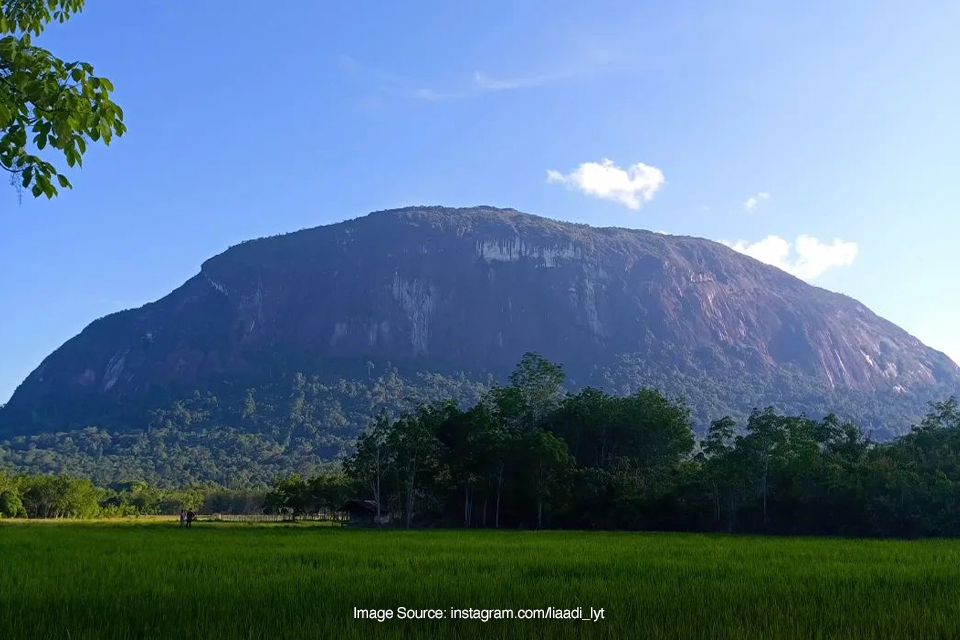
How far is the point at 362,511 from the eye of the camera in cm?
6309

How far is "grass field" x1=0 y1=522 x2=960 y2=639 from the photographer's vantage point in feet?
19.2

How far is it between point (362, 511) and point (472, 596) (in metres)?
58.2

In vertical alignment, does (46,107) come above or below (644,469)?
above

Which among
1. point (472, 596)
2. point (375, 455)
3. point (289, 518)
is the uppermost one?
point (375, 455)

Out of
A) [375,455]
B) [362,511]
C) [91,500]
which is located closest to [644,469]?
[375,455]

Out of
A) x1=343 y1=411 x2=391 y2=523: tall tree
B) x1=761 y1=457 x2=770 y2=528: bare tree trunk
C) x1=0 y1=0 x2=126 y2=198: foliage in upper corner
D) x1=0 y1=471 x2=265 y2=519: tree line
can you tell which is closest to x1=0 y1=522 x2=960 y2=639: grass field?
x1=0 y1=0 x2=126 y2=198: foliage in upper corner

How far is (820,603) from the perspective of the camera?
7.65 meters

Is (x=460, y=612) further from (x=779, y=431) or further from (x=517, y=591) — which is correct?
(x=779, y=431)

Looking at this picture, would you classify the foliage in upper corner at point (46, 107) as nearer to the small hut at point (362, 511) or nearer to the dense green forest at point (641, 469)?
the dense green forest at point (641, 469)

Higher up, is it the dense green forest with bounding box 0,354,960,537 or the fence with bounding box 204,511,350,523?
the dense green forest with bounding box 0,354,960,537

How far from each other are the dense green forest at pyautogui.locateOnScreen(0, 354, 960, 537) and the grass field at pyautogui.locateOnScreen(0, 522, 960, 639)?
24665 millimetres

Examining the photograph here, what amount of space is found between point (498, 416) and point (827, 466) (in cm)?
2462

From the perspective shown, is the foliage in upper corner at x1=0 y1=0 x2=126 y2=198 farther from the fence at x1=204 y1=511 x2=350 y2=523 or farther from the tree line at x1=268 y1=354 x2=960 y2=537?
the fence at x1=204 y1=511 x2=350 y2=523

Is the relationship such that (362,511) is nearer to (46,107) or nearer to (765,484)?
(765,484)
